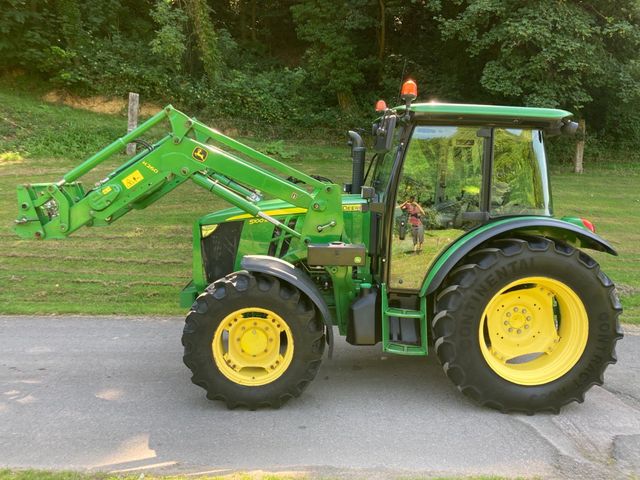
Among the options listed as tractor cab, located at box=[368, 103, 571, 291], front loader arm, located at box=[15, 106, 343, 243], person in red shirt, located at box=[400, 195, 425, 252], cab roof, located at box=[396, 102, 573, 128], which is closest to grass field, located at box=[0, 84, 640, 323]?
front loader arm, located at box=[15, 106, 343, 243]

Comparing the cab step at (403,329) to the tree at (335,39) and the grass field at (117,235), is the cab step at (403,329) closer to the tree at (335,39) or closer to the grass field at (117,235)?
the grass field at (117,235)

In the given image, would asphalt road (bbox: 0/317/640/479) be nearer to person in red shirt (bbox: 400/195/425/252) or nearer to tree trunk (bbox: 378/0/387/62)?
person in red shirt (bbox: 400/195/425/252)

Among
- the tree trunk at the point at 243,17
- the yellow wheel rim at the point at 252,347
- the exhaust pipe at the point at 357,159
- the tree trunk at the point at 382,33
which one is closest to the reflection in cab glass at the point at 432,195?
the exhaust pipe at the point at 357,159

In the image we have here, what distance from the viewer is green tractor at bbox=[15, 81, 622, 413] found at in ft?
11.9

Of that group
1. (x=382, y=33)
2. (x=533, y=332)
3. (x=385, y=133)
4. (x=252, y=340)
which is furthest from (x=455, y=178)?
(x=382, y=33)

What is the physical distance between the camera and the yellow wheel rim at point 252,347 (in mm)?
3670

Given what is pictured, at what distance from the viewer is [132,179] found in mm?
3871

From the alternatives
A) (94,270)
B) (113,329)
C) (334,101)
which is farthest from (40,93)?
(113,329)

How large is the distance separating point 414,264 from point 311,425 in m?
1.36

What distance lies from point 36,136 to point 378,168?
13633 millimetres

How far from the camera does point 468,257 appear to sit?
379cm

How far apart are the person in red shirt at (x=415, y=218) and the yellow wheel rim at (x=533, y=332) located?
2.22ft

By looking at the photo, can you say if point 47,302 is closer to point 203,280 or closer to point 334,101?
point 203,280

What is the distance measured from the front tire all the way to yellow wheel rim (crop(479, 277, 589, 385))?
1267mm
